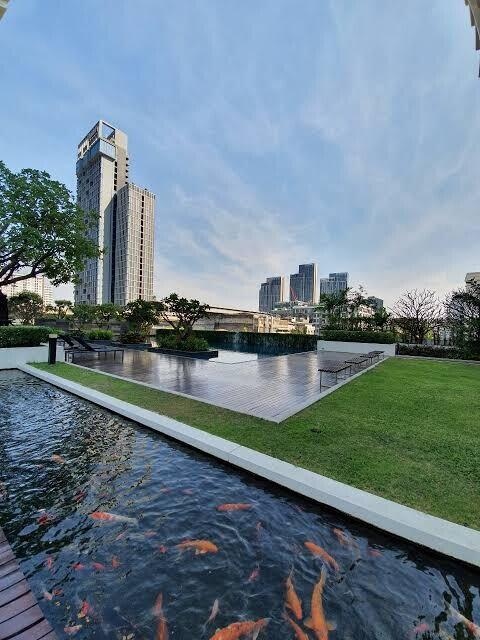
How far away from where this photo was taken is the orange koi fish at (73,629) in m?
2.00

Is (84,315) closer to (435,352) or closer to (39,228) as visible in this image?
(39,228)

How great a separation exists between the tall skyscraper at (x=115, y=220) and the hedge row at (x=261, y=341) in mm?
79141

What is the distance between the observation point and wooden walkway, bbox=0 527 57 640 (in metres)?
1.89

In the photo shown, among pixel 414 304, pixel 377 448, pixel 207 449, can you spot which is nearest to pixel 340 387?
pixel 377 448

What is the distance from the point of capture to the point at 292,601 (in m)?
2.26

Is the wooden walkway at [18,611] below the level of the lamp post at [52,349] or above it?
below

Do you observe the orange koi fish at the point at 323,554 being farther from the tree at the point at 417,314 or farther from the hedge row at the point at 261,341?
the tree at the point at 417,314

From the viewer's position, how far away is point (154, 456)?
466cm

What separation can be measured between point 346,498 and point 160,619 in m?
2.18

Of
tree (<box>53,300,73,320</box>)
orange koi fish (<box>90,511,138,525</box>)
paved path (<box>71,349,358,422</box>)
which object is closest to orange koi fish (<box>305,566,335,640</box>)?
orange koi fish (<box>90,511,138,525</box>)

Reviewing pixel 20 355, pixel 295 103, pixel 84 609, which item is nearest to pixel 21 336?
pixel 20 355

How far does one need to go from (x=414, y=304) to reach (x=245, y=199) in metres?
18.0

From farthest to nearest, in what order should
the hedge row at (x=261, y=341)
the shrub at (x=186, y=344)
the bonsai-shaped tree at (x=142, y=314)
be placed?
the hedge row at (x=261, y=341) < the bonsai-shaped tree at (x=142, y=314) < the shrub at (x=186, y=344)

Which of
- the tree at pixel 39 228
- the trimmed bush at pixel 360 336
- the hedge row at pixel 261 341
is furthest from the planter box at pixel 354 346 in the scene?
the tree at pixel 39 228
